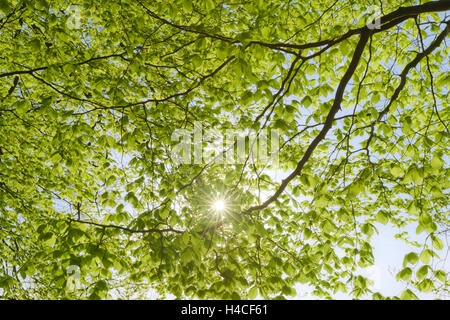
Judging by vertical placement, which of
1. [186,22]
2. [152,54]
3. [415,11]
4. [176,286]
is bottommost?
[176,286]

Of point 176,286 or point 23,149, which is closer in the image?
point 176,286

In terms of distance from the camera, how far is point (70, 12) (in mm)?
5621

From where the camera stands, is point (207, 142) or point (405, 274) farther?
point (207, 142)

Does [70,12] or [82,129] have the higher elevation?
[70,12]

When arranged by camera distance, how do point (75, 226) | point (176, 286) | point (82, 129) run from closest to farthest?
1. point (75, 226)
2. point (176, 286)
3. point (82, 129)

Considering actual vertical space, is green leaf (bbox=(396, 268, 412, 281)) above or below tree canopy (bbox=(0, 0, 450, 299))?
below

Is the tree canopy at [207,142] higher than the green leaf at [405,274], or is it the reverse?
the tree canopy at [207,142]

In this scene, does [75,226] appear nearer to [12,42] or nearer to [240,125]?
[240,125]

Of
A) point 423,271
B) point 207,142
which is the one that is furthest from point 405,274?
point 207,142

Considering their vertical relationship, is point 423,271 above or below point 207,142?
below

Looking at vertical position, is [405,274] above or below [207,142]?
below

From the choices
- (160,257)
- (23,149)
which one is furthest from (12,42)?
(160,257)

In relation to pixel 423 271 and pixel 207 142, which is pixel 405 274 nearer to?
pixel 423 271

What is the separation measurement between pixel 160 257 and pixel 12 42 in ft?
24.5
